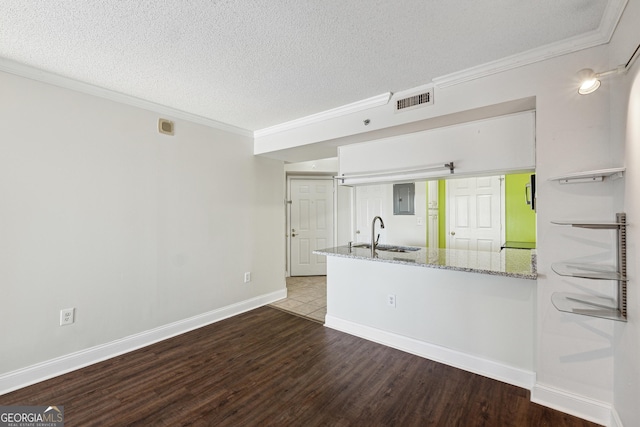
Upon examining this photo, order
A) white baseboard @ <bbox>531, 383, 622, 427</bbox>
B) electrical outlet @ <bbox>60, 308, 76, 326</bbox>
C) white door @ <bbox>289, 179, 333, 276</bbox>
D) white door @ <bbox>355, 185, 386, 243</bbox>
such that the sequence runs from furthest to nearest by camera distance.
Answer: white door @ <bbox>289, 179, 333, 276</bbox>
white door @ <bbox>355, 185, 386, 243</bbox>
electrical outlet @ <bbox>60, 308, 76, 326</bbox>
white baseboard @ <bbox>531, 383, 622, 427</bbox>

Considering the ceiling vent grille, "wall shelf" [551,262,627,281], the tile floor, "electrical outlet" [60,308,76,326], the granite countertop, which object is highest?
the ceiling vent grille

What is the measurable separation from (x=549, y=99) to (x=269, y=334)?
3.19 meters

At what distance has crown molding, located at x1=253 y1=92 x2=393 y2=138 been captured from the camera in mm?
2662

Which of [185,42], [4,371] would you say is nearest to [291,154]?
[185,42]

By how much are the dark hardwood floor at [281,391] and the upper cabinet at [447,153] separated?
172 cm

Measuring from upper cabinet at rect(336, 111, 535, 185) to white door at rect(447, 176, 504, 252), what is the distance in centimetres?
166

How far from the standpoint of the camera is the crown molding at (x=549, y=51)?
5.12 ft

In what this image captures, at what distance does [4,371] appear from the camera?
6.76 feet

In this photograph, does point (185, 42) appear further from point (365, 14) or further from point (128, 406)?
point (128, 406)

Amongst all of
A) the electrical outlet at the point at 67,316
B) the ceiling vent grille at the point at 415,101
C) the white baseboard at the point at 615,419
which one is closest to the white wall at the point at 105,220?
the electrical outlet at the point at 67,316

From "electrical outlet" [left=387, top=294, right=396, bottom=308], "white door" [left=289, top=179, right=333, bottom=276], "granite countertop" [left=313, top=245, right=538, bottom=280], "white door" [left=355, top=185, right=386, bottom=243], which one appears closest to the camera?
"granite countertop" [left=313, top=245, right=538, bottom=280]

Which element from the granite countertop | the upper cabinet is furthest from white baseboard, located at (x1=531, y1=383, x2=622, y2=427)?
the upper cabinet

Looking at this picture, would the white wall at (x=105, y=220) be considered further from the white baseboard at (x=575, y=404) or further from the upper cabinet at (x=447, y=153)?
the white baseboard at (x=575, y=404)

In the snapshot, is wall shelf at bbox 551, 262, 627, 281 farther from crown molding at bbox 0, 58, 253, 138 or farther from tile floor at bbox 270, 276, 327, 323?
crown molding at bbox 0, 58, 253, 138
